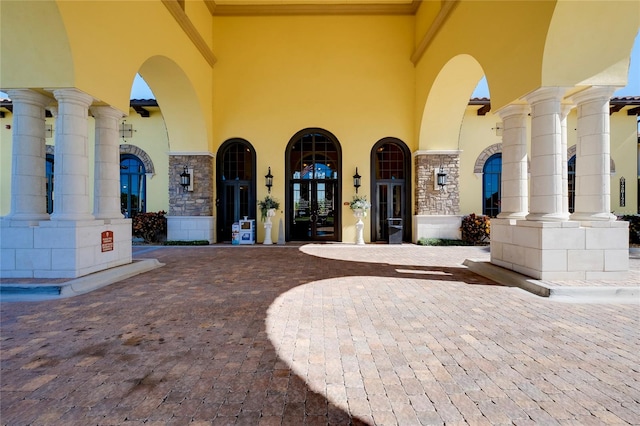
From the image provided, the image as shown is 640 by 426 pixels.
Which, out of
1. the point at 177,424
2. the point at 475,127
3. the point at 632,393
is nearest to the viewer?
the point at 177,424

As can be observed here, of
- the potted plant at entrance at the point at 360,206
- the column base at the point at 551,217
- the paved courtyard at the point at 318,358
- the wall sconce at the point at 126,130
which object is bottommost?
the paved courtyard at the point at 318,358

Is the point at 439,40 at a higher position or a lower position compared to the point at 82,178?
higher

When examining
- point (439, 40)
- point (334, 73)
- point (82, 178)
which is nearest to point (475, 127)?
point (439, 40)

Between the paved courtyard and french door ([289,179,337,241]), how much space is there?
6.97 metres

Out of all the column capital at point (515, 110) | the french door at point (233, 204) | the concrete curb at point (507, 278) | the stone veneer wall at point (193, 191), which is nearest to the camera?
the concrete curb at point (507, 278)

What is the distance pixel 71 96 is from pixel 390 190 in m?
9.71

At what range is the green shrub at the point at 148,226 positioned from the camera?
11.5 metres

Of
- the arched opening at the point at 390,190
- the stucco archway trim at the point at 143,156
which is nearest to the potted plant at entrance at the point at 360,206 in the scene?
the arched opening at the point at 390,190

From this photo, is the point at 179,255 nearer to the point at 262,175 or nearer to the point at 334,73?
the point at 262,175

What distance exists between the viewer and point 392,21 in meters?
11.7

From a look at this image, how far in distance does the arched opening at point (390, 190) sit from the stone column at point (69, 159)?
8994 mm

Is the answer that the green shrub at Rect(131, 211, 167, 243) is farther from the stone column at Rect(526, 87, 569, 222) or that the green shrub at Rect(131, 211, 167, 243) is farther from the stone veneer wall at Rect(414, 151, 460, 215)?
the stone column at Rect(526, 87, 569, 222)

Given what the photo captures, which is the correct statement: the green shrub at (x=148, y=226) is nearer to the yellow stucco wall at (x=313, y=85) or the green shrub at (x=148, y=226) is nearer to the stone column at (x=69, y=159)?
the yellow stucco wall at (x=313, y=85)

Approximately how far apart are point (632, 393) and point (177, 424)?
3.11 meters
